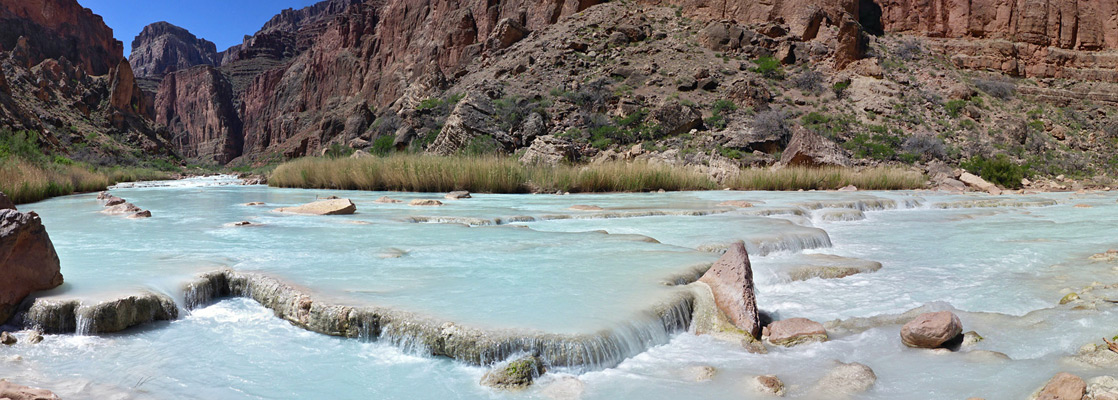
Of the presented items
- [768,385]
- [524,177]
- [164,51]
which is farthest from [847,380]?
[164,51]

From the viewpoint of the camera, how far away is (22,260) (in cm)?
242

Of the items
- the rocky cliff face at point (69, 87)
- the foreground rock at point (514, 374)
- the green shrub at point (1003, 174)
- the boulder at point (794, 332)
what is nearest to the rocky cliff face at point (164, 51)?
the rocky cliff face at point (69, 87)

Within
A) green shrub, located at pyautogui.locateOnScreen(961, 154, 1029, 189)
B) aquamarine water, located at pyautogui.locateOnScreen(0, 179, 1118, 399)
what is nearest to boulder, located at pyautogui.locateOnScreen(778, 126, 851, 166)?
green shrub, located at pyautogui.locateOnScreen(961, 154, 1029, 189)

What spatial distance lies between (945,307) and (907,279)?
26.9 inches

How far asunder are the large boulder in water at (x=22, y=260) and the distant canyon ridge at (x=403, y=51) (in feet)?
70.6

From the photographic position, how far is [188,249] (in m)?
3.69

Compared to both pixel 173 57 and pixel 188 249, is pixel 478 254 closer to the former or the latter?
pixel 188 249

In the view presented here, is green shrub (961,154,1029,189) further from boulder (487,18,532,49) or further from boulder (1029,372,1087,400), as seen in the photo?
boulder (487,18,532,49)

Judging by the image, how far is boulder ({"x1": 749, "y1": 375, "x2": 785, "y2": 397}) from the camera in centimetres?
191

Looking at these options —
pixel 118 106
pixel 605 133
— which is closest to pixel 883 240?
pixel 605 133

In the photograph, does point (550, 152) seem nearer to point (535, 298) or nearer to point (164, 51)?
point (535, 298)

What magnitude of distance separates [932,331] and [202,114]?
116 meters

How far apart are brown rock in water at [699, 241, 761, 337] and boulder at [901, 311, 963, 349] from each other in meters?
0.58

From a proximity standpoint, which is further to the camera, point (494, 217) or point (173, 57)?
point (173, 57)
